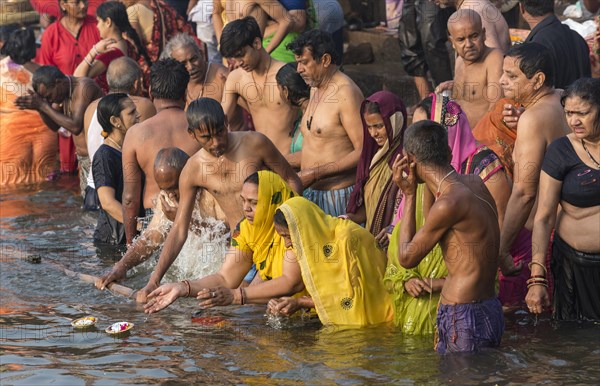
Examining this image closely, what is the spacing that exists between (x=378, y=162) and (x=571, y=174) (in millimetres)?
1549

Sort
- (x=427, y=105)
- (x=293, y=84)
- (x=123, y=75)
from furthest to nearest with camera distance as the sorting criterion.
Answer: (x=123, y=75) < (x=293, y=84) < (x=427, y=105)

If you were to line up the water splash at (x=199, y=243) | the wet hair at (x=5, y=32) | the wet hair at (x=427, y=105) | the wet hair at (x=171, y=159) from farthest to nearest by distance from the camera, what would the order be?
the wet hair at (x=5, y=32), the water splash at (x=199, y=243), the wet hair at (x=171, y=159), the wet hair at (x=427, y=105)

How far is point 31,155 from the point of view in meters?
11.6

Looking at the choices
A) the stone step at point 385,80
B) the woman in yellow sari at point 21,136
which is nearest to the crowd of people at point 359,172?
the stone step at point 385,80

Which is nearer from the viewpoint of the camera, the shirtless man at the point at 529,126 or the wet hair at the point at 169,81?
the shirtless man at the point at 529,126

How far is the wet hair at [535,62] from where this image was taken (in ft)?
20.7

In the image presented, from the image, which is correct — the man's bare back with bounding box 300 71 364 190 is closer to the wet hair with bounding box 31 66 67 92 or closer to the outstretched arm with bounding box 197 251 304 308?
the outstretched arm with bounding box 197 251 304 308

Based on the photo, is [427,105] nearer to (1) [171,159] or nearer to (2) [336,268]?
(2) [336,268]

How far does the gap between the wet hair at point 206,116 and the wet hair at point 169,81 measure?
1.38 metres

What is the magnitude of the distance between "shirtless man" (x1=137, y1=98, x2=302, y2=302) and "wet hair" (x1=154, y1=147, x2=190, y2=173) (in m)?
0.33

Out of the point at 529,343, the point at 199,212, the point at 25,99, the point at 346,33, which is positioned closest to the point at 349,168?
the point at 199,212

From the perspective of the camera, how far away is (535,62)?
6.31m

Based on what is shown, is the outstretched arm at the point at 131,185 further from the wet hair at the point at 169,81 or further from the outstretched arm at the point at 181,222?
the outstretched arm at the point at 181,222

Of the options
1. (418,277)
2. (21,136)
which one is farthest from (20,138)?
(418,277)
